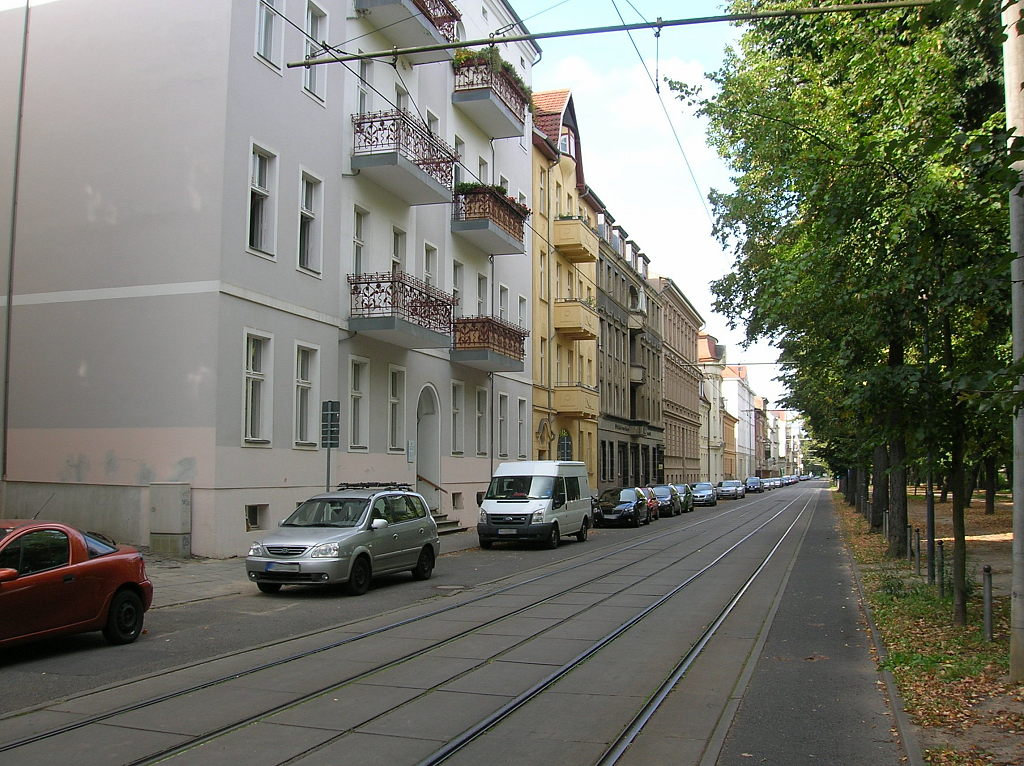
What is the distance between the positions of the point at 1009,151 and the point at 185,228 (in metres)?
15.7

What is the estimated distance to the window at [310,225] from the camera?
21.6 meters

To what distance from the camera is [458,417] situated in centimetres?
3034

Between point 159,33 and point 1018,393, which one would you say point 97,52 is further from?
point 1018,393

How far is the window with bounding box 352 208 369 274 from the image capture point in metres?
23.7

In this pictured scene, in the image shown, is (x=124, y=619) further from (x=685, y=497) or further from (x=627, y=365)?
(x=627, y=365)

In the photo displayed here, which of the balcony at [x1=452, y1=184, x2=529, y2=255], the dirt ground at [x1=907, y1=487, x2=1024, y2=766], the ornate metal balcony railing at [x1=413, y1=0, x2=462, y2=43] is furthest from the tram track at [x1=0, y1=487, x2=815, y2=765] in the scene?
the ornate metal balcony railing at [x1=413, y1=0, x2=462, y2=43]

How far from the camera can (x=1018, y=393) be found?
598 cm

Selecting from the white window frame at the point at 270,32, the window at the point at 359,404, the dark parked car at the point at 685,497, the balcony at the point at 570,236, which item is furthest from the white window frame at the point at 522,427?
the white window frame at the point at 270,32

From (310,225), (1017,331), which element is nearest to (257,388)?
(310,225)

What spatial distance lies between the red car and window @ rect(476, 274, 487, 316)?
22594 millimetres

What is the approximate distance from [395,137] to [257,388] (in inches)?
309

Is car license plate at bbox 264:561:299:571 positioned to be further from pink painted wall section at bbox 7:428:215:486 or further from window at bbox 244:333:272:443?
window at bbox 244:333:272:443

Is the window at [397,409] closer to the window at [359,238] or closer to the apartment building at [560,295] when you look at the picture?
the window at [359,238]

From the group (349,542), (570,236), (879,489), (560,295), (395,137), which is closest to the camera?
(349,542)
